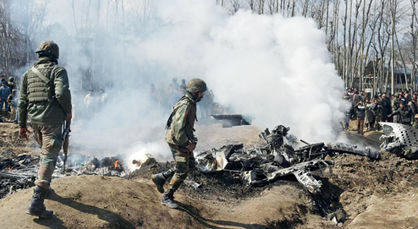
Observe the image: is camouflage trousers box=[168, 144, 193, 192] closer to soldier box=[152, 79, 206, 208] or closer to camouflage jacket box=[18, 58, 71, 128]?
soldier box=[152, 79, 206, 208]

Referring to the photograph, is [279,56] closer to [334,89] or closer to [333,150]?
[334,89]

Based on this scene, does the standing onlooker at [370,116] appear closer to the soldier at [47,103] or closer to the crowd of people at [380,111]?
the crowd of people at [380,111]

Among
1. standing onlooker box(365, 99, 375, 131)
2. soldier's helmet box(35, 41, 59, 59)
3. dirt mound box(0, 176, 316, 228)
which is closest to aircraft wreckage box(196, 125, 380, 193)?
dirt mound box(0, 176, 316, 228)

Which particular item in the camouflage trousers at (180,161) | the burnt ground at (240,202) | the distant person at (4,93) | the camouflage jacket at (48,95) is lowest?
the burnt ground at (240,202)

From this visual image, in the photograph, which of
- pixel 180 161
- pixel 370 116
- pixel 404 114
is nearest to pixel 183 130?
pixel 180 161

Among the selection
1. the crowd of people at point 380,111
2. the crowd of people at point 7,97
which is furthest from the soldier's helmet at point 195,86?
the crowd of people at point 380,111

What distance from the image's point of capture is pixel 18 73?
68.6ft

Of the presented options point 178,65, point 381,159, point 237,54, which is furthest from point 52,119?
point 178,65

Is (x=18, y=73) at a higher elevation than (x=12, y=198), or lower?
higher

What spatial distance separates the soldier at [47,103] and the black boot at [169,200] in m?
1.48

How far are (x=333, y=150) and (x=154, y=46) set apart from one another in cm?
1292

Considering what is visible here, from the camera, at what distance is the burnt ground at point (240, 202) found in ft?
12.4

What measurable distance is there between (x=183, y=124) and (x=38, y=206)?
1.80 m

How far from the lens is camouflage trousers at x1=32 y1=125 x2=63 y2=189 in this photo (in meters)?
3.45
